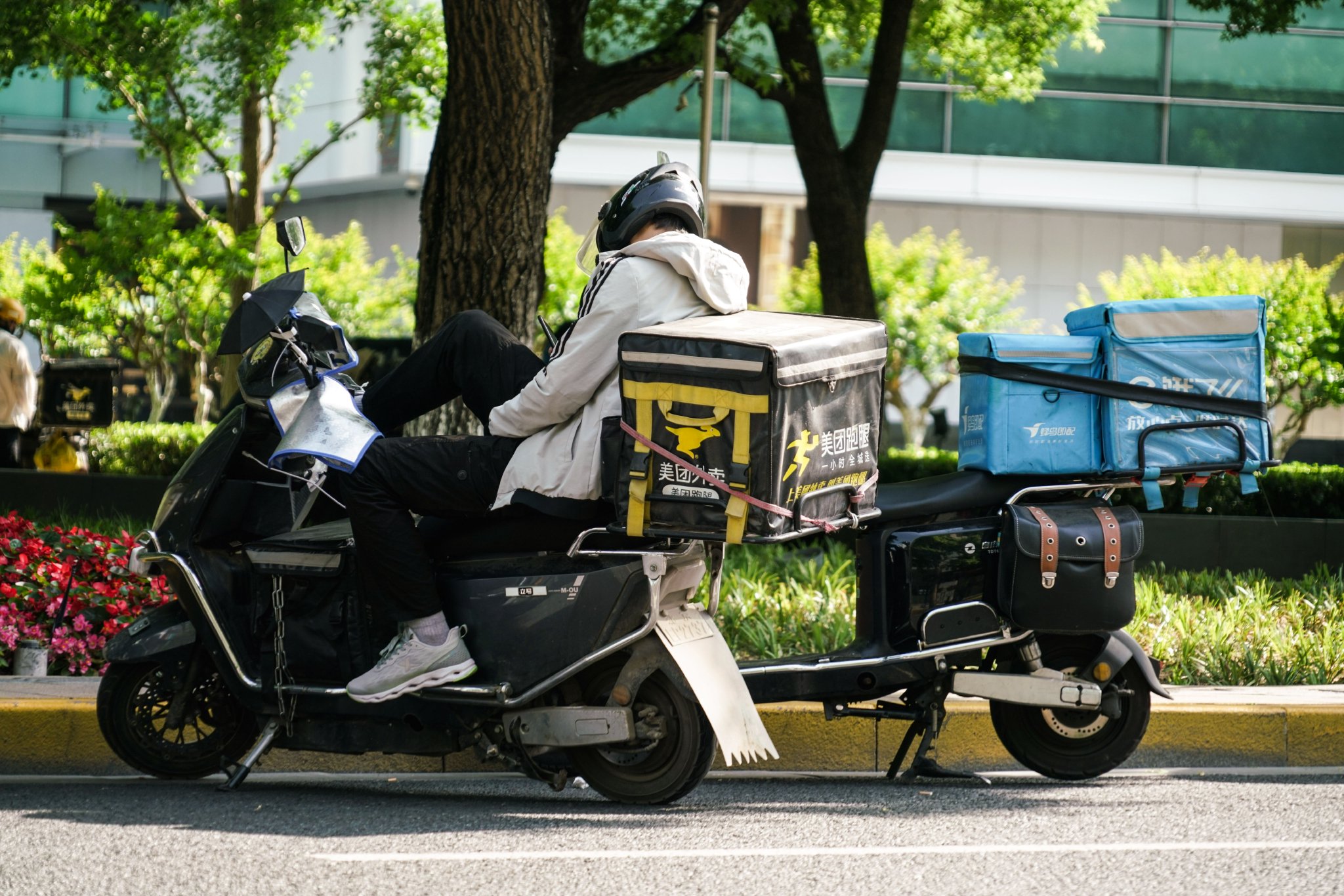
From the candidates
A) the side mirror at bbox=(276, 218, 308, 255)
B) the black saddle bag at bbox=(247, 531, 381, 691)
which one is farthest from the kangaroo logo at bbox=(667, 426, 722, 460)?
the side mirror at bbox=(276, 218, 308, 255)

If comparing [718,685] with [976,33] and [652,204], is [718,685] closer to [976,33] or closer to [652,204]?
[652,204]

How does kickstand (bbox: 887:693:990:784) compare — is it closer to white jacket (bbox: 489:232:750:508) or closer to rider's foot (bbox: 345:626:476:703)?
white jacket (bbox: 489:232:750:508)

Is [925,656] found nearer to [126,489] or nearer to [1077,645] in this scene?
[1077,645]

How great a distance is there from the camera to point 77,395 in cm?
1409

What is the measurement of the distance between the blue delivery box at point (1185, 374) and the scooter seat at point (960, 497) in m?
0.32

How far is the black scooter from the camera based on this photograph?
15.5 feet

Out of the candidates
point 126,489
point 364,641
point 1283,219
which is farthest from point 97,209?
point 1283,219

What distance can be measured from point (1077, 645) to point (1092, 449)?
2.16ft

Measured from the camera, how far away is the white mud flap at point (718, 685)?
4.58 meters

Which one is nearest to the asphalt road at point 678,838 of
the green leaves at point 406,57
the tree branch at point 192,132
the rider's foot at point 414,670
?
the rider's foot at point 414,670

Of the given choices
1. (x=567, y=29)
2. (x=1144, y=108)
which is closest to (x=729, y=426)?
(x=567, y=29)

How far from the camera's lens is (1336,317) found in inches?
853

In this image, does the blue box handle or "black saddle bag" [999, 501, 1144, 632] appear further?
the blue box handle

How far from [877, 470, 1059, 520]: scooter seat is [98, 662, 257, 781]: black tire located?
2239 millimetres
